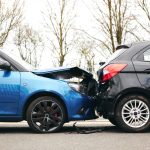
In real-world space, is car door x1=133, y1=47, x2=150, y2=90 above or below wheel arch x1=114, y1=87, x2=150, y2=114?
above

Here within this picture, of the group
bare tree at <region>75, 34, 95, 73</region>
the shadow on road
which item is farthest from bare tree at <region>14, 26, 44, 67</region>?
the shadow on road

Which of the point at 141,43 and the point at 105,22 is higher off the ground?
the point at 105,22

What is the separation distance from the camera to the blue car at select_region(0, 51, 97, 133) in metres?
7.55

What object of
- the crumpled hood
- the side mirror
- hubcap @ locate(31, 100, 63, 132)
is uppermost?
the side mirror

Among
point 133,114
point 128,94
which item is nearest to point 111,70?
point 128,94

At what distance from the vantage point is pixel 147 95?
7.70 m

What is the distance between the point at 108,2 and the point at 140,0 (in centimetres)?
177

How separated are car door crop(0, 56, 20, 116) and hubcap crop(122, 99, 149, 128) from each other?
1.82 m

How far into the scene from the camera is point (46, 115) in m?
7.59

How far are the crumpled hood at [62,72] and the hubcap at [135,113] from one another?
1047mm

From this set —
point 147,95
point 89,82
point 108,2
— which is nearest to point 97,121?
point 89,82

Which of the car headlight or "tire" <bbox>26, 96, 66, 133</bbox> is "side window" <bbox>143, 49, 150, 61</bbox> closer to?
the car headlight
